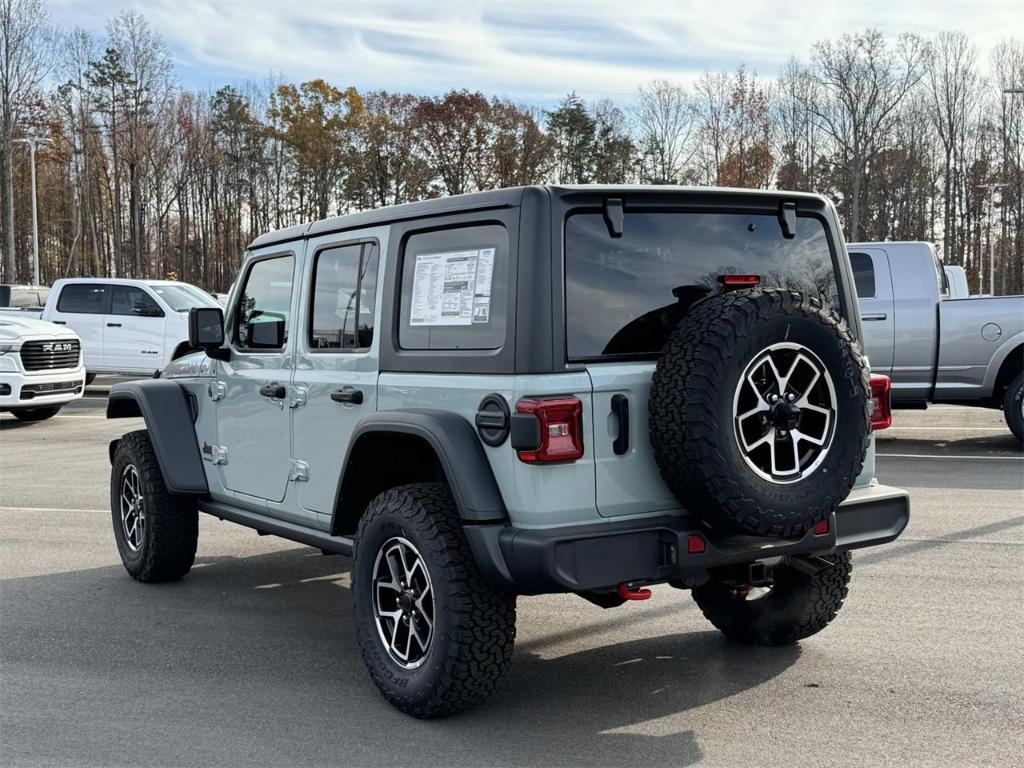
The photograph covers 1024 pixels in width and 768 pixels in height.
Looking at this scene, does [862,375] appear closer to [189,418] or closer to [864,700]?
[864,700]

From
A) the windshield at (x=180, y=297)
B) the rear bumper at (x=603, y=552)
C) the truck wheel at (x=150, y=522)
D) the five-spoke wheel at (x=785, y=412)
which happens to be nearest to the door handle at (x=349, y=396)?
the rear bumper at (x=603, y=552)

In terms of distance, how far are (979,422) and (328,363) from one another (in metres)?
12.6

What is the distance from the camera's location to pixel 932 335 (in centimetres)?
1199

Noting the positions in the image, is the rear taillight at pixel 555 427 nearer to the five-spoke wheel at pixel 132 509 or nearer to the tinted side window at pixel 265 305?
the tinted side window at pixel 265 305

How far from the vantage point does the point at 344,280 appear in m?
4.95

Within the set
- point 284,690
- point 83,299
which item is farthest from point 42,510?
point 83,299

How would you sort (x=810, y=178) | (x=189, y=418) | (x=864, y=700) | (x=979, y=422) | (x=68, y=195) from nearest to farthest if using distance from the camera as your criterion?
1. (x=864, y=700)
2. (x=189, y=418)
3. (x=979, y=422)
4. (x=810, y=178)
5. (x=68, y=195)

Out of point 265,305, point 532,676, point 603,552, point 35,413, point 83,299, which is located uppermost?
point 83,299

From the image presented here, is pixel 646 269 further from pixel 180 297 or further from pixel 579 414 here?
pixel 180 297

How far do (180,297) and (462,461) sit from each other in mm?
16510

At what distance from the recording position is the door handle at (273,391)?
206 inches

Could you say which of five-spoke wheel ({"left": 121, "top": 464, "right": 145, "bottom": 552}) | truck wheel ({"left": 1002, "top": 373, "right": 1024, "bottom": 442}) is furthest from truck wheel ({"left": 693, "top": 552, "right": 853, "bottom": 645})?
truck wheel ({"left": 1002, "top": 373, "right": 1024, "bottom": 442})

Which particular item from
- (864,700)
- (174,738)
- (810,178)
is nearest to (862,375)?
(864,700)

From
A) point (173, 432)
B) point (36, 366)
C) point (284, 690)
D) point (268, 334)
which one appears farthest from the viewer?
point (36, 366)
